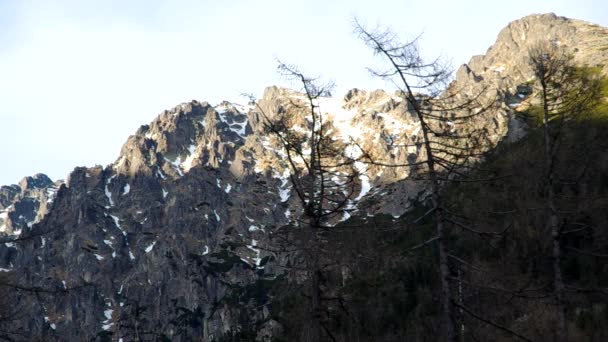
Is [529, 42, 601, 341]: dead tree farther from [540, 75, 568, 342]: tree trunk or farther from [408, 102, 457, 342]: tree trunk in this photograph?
[408, 102, 457, 342]: tree trunk

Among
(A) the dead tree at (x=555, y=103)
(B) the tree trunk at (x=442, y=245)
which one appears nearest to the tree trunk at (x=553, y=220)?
(A) the dead tree at (x=555, y=103)

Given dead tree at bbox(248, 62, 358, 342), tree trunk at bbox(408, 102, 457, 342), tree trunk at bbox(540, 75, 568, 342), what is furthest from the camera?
tree trunk at bbox(540, 75, 568, 342)

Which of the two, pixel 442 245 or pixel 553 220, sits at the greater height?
pixel 553 220

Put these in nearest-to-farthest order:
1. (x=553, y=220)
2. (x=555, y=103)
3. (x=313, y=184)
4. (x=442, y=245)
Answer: (x=442, y=245) < (x=313, y=184) < (x=553, y=220) < (x=555, y=103)

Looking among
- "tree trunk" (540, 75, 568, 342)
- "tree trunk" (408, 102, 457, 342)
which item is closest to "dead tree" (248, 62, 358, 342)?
"tree trunk" (408, 102, 457, 342)

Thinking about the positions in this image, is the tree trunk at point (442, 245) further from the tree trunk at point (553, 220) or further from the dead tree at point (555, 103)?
the tree trunk at point (553, 220)

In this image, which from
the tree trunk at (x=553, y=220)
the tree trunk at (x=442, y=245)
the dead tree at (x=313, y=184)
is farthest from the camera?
the tree trunk at (x=553, y=220)

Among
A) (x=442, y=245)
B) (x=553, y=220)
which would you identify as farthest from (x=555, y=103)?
(x=442, y=245)

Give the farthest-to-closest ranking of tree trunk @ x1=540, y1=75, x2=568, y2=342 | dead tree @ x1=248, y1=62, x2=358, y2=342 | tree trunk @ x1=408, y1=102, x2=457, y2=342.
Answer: tree trunk @ x1=540, y1=75, x2=568, y2=342
dead tree @ x1=248, y1=62, x2=358, y2=342
tree trunk @ x1=408, y1=102, x2=457, y2=342

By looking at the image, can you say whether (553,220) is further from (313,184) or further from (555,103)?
(313,184)

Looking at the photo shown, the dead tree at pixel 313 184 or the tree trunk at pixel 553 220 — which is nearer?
the dead tree at pixel 313 184

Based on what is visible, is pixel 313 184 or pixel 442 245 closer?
pixel 442 245

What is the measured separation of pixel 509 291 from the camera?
Answer: 14438 millimetres

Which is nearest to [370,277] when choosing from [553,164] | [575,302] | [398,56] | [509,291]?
[509,291]
